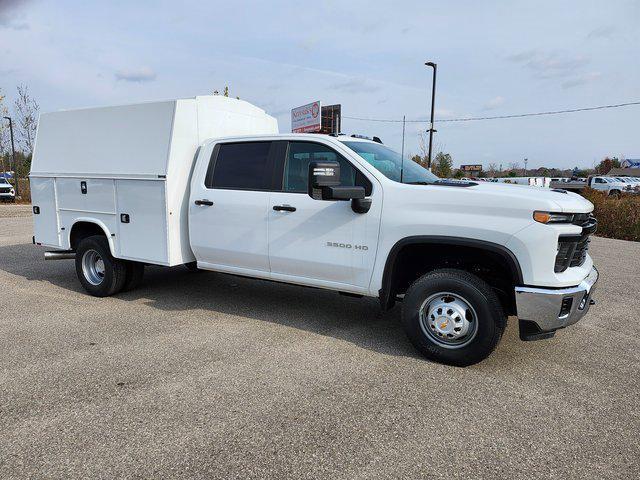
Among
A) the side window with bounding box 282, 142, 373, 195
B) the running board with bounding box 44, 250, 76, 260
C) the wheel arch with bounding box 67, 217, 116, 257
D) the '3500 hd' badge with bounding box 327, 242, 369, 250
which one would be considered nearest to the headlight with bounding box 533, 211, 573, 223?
the '3500 hd' badge with bounding box 327, 242, 369, 250

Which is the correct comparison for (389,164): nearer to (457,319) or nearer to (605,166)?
(457,319)

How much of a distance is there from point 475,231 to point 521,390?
4.22ft

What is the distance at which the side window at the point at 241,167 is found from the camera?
510 cm

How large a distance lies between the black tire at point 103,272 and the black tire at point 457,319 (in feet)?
12.7

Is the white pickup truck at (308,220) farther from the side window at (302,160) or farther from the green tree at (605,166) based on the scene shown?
the green tree at (605,166)

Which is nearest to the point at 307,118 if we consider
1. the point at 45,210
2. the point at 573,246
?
the point at 45,210

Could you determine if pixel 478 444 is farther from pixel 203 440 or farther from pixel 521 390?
pixel 203 440

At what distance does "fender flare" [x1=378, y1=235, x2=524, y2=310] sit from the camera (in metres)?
3.78

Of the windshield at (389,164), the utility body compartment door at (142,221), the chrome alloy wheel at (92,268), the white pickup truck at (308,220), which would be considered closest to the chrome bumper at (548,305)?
the white pickup truck at (308,220)

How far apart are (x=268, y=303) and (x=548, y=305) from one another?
339 centimetres

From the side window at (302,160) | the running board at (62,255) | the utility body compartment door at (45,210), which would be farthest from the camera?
the running board at (62,255)

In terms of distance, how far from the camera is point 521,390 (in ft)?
12.2

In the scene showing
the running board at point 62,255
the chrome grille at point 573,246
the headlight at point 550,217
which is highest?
the headlight at point 550,217

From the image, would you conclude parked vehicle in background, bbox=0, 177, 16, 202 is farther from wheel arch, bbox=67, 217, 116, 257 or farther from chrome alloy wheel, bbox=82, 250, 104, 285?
chrome alloy wheel, bbox=82, 250, 104, 285
